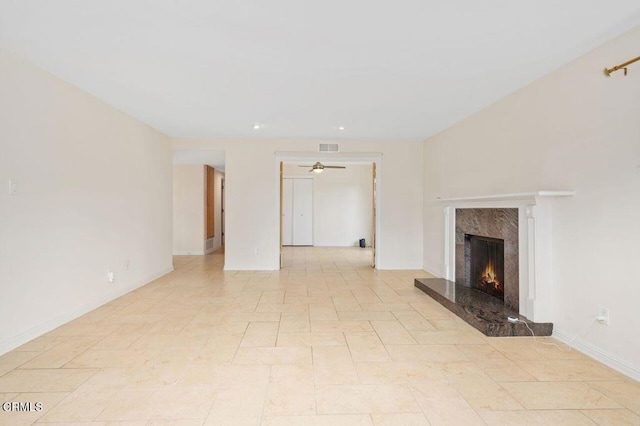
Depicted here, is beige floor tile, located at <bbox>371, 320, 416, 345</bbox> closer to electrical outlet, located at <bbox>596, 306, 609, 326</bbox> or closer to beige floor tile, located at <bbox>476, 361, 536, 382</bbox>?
beige floor tile, located at <bbox>476, 361, 536, 382</bbox>

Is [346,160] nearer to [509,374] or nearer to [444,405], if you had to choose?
[509,374]

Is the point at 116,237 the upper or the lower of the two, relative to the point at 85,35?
lower

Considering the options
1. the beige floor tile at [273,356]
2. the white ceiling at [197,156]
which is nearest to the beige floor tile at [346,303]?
the beige floor tile at [273,356]

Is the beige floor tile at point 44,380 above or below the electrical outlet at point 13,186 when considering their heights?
below

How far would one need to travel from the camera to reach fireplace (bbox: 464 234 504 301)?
3660 millimetres

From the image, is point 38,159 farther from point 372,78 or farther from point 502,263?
point 502,263

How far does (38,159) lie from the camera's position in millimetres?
2891

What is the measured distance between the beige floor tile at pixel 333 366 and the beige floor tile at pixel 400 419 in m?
0.37

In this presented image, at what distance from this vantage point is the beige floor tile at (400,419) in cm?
172

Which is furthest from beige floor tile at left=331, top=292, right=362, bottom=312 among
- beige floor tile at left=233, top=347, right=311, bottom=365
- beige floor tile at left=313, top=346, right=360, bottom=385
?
beige floor tile at left=233, top=347, right=311, bottom=365

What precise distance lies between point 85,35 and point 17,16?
37cm

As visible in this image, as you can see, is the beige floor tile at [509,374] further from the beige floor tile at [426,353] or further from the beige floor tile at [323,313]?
the beige floor tile at [323,313]

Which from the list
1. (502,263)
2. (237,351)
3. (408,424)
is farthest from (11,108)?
(502,263)

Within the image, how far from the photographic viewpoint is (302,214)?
9906 millimetres
